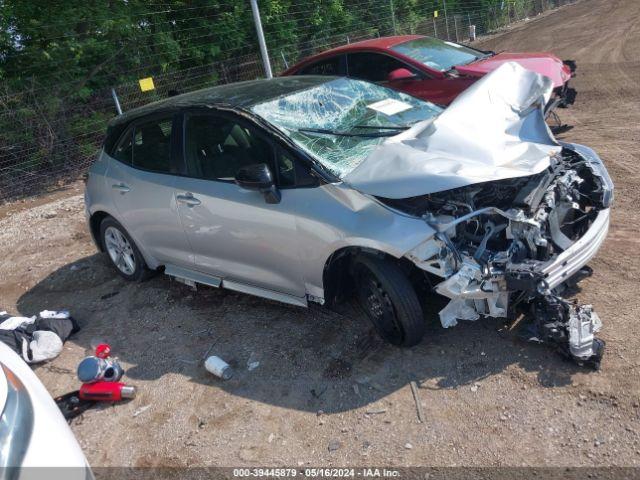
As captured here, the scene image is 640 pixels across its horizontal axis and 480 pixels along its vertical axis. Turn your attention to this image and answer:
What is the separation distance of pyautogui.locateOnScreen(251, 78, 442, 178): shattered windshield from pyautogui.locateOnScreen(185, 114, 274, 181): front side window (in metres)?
0.20

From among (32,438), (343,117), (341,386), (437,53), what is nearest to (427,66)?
(437,53)

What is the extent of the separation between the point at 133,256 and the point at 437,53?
5.44m

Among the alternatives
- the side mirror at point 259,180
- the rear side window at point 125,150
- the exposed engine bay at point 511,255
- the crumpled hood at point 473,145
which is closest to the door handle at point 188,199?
the side mirror at point 259,180

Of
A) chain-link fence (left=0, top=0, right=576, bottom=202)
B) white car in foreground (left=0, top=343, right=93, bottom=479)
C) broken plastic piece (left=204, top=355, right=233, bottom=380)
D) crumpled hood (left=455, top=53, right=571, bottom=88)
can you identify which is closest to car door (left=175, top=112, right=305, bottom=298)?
broken plastic piece (left=204, top=355, right=233, bottom=380)

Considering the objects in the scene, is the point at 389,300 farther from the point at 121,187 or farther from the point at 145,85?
the point at 145,85

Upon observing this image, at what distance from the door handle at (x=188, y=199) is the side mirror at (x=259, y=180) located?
2.21 feet

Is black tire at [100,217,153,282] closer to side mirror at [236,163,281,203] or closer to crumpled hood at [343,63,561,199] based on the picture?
side mirror at [236,163,281,203]

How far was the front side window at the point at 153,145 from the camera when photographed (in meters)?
Result: 4.70

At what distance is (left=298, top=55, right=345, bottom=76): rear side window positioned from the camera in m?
8.47

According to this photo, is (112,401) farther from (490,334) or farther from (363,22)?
(363,22)

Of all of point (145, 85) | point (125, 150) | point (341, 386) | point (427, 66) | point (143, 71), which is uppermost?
point (143, 71)

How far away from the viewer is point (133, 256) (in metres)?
5.41

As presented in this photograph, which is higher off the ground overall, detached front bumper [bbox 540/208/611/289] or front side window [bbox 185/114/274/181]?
front side window [bbox 185/114/274/181]

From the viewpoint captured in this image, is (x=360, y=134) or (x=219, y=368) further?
(x=360, y=134)
